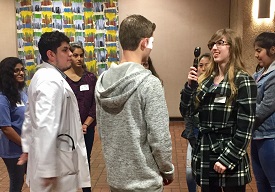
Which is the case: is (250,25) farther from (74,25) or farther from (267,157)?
(267,157)

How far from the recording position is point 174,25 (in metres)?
6.60

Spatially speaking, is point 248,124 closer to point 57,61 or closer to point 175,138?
point 57,61

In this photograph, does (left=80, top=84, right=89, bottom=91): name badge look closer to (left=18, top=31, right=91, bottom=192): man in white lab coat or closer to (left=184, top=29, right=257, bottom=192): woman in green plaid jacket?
(left=18, top=31, right=91, bottom=192): man in white lab coat

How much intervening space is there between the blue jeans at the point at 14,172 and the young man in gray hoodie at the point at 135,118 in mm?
1296

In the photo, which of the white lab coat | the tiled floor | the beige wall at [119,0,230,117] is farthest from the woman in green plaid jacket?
the beige wall at [119,0,230,117]

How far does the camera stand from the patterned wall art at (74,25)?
258 inches

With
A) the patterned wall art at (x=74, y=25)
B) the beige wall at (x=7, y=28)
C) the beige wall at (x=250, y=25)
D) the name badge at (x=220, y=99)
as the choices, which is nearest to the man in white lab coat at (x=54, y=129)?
the name badge at (x=220, y=99)

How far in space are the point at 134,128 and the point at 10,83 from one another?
1471mm

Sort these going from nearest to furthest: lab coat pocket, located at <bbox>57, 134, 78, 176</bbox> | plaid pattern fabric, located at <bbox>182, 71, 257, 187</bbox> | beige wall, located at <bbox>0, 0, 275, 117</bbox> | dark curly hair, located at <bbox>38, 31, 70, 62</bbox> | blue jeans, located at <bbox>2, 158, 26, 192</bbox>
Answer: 1. plaid pattern fabric, located at <bbox>182, 71, 257, 187</bbox>
2. lab coat pocket, located at <bbox>57, 134, 78, 176</bbox>
3. dark curly hair, located at <bbox>38, 31, 70, 62</bbox>
4. blue jeans, located at <bbox>2, 158, 26, 192</bbox>
5. beige wall, located at <bbox>0, 0, 275, 117</bbox>

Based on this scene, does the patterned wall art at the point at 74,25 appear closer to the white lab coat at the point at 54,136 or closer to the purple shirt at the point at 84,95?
the purple shirt at the point at 84,95

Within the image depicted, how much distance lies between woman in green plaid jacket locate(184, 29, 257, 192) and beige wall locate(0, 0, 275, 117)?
467 centimetres

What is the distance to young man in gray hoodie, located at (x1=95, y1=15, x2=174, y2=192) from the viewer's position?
4.71 ft

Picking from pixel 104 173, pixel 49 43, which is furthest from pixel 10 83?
Answer: pixel 104 173

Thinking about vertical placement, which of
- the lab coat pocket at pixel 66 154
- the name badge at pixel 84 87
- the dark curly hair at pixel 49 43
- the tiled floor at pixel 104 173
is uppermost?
the dark curly hair at pixel 49 43
